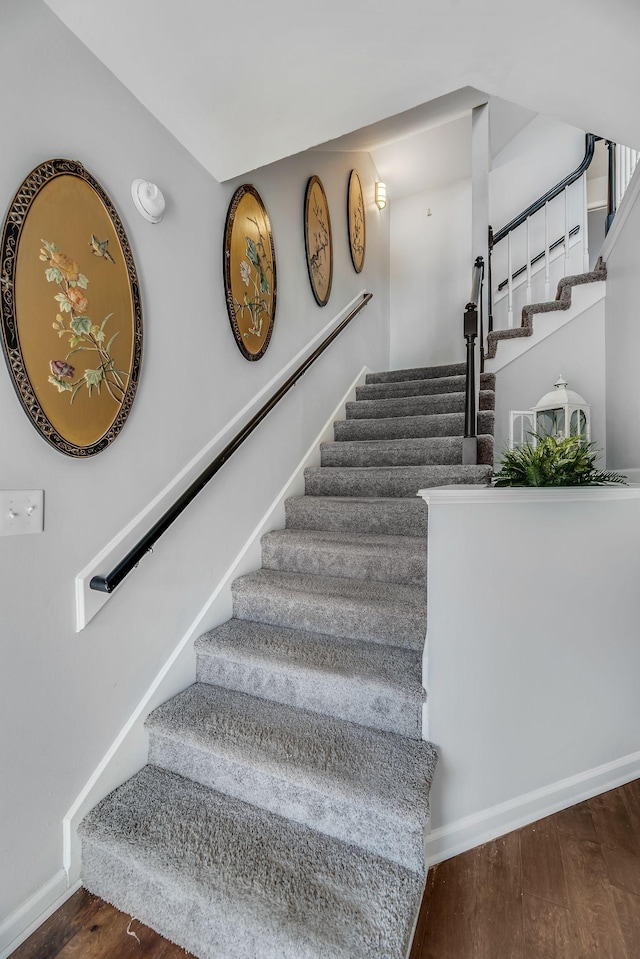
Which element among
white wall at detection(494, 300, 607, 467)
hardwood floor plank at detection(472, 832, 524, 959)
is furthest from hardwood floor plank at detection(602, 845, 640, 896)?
white wall at detection(494, 300, 607, 467)

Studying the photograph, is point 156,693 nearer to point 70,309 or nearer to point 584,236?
point 70,309

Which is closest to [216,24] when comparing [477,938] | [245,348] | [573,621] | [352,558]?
[245,348]

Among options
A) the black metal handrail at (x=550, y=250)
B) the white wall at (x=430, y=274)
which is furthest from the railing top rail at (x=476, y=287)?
the white wall at (x=430, y=274)

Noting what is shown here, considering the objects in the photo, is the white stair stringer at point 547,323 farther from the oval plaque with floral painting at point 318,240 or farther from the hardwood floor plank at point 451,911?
the hardwood floor plank at point 451,911

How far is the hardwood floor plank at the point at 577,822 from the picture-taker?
5.04 feet

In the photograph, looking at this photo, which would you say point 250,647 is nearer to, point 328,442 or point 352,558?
point 352,558

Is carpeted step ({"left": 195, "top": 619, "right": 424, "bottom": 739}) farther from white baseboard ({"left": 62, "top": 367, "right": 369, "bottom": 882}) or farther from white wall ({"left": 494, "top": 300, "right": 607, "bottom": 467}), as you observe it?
white wall ({"left": 494, "top": 300, "right": 607, "bottom": 467})

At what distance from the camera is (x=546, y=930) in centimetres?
120

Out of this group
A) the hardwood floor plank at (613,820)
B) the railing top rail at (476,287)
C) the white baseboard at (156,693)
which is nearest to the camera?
the white baseboard at (156,693)

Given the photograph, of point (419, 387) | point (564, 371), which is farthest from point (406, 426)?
point (564, 371)

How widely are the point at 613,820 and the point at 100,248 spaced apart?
252 cm

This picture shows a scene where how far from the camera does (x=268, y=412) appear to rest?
219 cm

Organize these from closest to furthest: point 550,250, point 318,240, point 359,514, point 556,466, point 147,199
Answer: point 147,199 < point 556,466 < point 359,514 < point 318,240 < point 550,250

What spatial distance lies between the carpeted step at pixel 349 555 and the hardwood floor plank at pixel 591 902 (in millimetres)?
968
